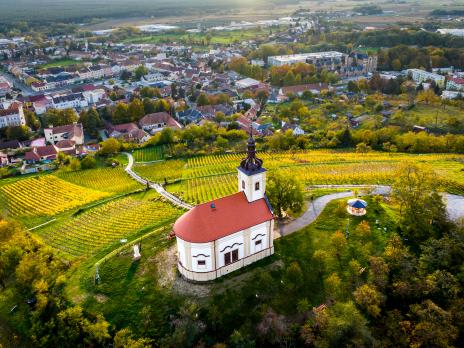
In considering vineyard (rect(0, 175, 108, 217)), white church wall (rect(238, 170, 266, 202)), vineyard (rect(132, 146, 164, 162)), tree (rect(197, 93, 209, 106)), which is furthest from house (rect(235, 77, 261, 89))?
white church wall (rect(238, 170, 266, 202))

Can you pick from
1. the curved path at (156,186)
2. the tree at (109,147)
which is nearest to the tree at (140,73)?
the tree at (109,147)

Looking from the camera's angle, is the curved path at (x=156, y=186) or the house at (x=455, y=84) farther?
the house at (x=455, y=84)

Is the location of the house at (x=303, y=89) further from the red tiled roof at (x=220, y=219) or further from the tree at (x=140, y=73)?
the red tiled roof at (x=220, y=219)

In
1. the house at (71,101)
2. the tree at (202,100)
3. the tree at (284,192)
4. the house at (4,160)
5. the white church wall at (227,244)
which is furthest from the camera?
the house at (71,101)

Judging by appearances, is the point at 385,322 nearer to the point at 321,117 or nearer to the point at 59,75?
the point at 321,117

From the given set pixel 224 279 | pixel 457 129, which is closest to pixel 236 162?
pixel 224 279

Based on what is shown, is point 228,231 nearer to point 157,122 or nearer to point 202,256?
point 202,256
